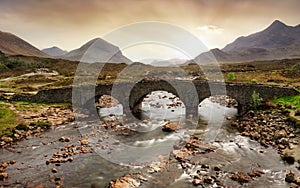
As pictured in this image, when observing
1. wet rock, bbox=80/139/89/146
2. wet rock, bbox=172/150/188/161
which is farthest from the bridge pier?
wet rock, bbox=80/139/89/146

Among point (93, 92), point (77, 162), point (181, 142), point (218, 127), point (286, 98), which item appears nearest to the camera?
point (77, 162)

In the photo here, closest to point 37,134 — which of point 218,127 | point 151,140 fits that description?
point 151,140

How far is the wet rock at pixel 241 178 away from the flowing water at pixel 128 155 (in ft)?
1.57

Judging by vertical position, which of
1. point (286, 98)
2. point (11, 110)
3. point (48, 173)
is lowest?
point (48, 173)

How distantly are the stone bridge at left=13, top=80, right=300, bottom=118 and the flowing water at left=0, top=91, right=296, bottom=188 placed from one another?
5031mm

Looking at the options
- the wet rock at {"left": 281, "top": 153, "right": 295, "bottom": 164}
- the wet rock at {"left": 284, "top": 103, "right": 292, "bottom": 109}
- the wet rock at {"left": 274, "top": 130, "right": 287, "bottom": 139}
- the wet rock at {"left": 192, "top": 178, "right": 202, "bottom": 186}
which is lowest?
the wet rock at {"left": 192, "top": 178, "right": 202, "bottom": 186}

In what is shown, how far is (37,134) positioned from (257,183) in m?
22.7

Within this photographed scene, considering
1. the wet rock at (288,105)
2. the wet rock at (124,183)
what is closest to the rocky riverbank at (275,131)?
the wet rock at (288,105)

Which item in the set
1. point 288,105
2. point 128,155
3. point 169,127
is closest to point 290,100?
point 288,105

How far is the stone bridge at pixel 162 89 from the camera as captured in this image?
36578mm

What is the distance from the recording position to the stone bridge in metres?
36.6

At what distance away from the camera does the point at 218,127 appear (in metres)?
31.9

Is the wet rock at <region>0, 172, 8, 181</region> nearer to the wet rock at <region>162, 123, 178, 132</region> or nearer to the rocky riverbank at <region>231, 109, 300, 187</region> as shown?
the wet rock at <region>162, 123, 178, 132</region>

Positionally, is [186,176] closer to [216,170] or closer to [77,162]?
[216,170]
